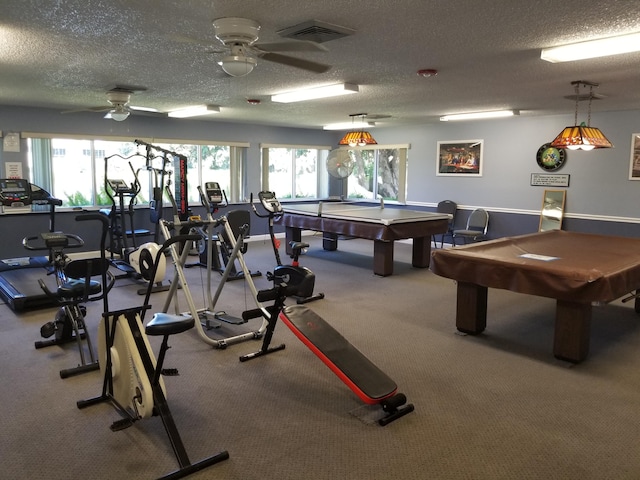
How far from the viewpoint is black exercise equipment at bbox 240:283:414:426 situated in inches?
114

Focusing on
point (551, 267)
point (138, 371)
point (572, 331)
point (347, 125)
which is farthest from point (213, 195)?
point (347, 125)

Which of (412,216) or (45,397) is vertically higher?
(412,216)

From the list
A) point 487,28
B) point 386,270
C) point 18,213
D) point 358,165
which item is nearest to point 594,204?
point 386,270

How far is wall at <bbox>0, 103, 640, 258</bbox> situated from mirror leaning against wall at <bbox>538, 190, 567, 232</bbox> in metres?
0.10

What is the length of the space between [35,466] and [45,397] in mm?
808

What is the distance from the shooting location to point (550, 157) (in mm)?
7652

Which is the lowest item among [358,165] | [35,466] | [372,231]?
[35,466]

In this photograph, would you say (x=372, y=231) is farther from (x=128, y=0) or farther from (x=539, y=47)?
(x=128, y=0)

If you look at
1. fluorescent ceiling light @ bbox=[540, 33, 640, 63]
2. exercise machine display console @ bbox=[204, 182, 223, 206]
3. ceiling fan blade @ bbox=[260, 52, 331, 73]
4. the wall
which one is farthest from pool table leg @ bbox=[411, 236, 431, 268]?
ceiling fan blade @ bbox=[260, 52, 331, 73]

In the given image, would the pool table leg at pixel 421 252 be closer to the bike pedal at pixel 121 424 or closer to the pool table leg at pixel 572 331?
the pool table leg at pixel 572 331

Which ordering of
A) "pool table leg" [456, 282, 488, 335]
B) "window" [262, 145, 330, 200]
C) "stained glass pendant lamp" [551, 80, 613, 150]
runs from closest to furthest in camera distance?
"pool table leg" [456, 282, 488, 335], "stained glass pendant lamp" [551, 80, 613, 150], "window" [262, 145, 330, 200]

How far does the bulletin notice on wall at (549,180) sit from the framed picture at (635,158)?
0.86 m

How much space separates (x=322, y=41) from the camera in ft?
10.6

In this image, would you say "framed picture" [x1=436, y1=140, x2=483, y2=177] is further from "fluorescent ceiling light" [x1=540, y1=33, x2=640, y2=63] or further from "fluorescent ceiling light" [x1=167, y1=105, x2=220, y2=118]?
"fluorescent ceiling light" [x1=540, y1=33, x2=640, y2=63]
